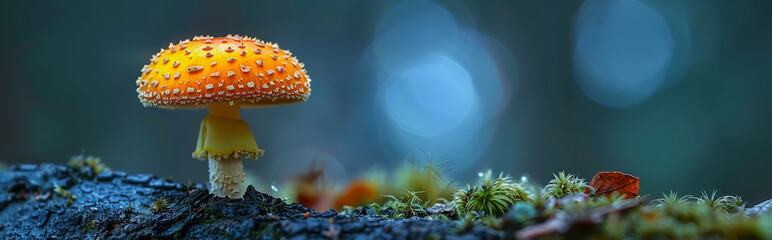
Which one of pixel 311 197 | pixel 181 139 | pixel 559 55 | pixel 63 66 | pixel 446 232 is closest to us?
pixel 446 232

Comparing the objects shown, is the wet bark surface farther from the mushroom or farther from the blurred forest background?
the blurred forest background

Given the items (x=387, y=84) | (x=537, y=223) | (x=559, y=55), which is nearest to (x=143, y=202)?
(x=537, y=223)

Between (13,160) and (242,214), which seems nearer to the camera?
(242,214)

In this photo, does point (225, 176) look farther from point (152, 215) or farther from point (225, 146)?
point (152, 215)

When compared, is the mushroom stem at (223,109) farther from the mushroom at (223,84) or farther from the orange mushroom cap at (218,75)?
the orange mushroom cap at (218,75)

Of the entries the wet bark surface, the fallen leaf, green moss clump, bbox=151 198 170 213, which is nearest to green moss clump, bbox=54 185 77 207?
the wet bark surface

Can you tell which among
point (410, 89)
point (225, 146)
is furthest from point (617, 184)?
point (410, 89)

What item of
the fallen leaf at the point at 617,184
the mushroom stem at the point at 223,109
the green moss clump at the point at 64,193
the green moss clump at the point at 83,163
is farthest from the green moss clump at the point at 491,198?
the green moss clump at the point at 83,163

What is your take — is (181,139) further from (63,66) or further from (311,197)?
(311,197)
